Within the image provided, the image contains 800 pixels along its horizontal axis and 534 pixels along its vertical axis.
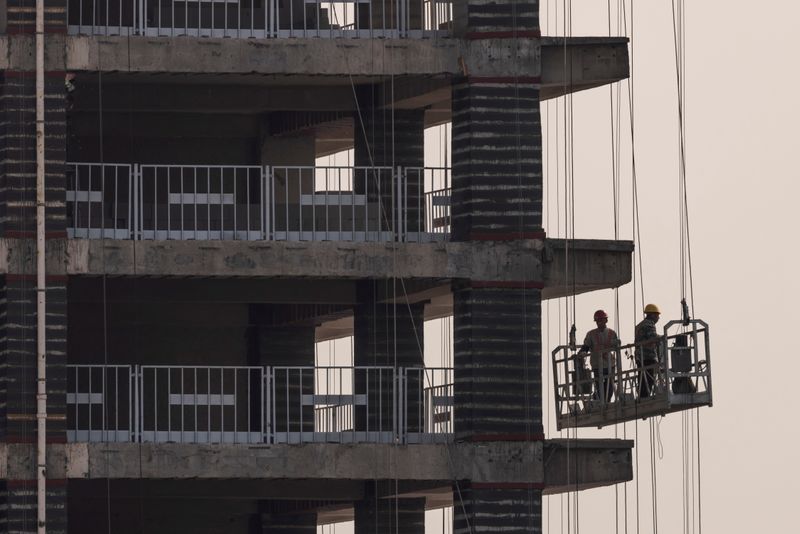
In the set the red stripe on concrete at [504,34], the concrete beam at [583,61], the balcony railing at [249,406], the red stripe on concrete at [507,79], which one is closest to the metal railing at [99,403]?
the balcony railing at [249,406]

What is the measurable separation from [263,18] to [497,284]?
7.49 metres

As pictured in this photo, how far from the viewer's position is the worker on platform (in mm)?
55281

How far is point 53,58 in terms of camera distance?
57031mm

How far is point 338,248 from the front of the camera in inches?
2266

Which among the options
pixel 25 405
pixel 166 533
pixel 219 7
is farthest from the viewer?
pixel 166 533

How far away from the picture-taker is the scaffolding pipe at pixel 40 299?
5575 centimetres

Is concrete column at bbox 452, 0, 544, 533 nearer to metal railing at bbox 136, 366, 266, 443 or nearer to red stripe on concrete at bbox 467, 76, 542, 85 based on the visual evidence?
red stripe on concrete at bbox 467, 76, 542, 85

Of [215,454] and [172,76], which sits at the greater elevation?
[172,76]

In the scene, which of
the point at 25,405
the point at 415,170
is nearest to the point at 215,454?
the point at 25,405

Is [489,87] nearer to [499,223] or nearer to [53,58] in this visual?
[499,223]

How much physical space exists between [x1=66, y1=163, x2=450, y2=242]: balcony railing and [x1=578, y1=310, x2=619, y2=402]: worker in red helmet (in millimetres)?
3585

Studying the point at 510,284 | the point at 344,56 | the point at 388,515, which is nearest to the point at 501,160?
the point at 510,284

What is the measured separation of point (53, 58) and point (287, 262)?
19.7 feet

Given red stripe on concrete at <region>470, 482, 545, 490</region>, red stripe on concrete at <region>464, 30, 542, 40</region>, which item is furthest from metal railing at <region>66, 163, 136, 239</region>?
red stripe on concrete at <region>470, 482, 545, 490</region>
